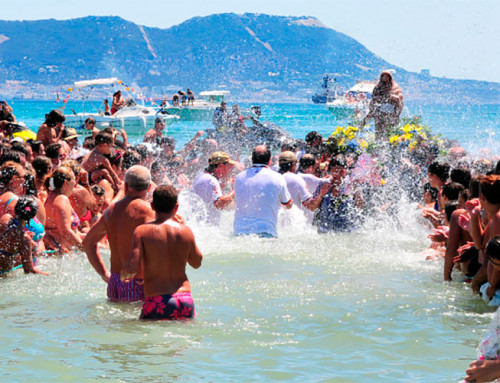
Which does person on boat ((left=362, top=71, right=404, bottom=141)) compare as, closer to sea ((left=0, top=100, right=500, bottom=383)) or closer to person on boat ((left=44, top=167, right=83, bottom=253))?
sea ((left=0, top=100, right=500, bottom=383))

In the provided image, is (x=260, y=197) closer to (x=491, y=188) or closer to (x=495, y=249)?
(x=491, y=188)

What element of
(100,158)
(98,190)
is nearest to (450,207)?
(98,190)

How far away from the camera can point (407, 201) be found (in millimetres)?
10969

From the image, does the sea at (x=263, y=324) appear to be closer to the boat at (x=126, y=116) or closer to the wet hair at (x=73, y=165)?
the wet hair at (x=73, y=165)

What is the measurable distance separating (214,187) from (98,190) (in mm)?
1452

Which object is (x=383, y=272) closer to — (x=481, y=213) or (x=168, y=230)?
(x=481, y=213)

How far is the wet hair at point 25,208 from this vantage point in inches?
282

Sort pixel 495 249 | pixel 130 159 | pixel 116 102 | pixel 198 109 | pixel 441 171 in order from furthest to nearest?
1. pixel 198 109
2. pixel 116 102
3. pixel 130 159
4. pixel 441 171
5. pixel 495 249

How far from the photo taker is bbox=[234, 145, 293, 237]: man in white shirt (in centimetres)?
881

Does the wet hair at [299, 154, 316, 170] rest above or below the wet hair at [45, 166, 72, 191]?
above

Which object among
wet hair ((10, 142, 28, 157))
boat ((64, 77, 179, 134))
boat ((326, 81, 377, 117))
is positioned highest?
boat ((326, 81, 377, 117))

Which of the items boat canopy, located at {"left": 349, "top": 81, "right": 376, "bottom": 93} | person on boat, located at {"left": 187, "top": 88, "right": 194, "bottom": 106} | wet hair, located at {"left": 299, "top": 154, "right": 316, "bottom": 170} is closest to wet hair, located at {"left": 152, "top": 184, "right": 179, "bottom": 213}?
wet hair, located at {"left": 299, "top": 154, "right": 316, "bottom": 170}

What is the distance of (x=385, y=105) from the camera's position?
490 inches

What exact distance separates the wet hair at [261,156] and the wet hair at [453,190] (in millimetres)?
2230
